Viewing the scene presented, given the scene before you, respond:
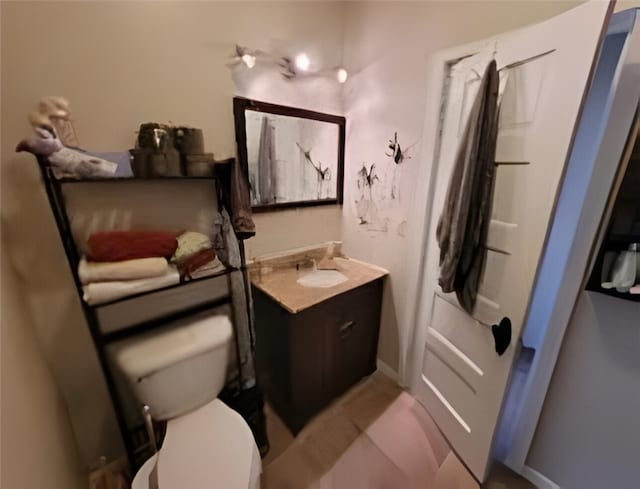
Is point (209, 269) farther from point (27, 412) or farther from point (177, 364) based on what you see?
point (27, 412)

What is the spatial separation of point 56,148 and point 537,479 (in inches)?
92.3

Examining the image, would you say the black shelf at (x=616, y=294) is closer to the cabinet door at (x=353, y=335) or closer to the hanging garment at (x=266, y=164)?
the cabinet door at (x=353, y=335)

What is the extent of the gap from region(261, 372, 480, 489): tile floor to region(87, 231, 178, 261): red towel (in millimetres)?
1199

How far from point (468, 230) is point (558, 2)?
86 centimetres

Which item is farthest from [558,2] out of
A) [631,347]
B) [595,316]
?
[631,347]

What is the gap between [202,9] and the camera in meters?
1.16

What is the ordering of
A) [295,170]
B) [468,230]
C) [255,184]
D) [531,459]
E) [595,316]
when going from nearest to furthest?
1. [595,316]
2. [468,230]
3. [531,459]
4. [255,184]
5. [295,170]

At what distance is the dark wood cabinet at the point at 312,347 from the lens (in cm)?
137

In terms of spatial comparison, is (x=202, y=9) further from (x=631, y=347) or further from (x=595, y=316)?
(x=631, y=347)

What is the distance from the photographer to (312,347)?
1.42 meters

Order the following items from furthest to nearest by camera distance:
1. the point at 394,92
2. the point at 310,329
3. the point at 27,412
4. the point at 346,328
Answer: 1. the point at 346,328
2. the point at 394,92
3. the point at 310,329
4. the point at 27,412

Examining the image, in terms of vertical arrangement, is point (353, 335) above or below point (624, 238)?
below

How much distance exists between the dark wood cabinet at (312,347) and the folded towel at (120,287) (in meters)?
0.55

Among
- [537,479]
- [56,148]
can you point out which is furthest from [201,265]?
[537,479]
